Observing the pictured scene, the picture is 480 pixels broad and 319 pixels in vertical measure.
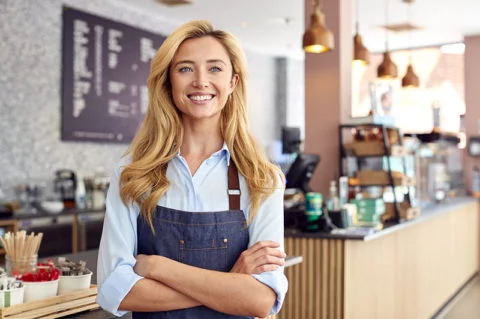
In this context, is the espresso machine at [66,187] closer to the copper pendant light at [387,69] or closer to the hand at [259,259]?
the copper pendant light at [387,69]

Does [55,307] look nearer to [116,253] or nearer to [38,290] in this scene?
[38,290]

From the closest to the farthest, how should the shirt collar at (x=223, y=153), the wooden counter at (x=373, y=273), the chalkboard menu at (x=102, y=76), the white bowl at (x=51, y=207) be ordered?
the shirt collar at (x=223, y=153)
the wooden counter at (x=373, y=273)
the white bowl at (x=51, y=207)
the chalkboard menu at (x=102, y=76)

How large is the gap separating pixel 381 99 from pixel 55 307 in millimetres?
3682

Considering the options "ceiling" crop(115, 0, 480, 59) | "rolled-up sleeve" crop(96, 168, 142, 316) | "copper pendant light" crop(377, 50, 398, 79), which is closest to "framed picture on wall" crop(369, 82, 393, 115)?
"copper pendant light" crop(377, 50, 398, 79)

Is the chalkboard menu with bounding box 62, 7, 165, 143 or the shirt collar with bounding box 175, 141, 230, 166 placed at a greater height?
the chalkboard menu with bounding box 62, 7, 165, 143

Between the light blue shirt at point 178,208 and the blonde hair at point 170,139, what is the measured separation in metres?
0.02

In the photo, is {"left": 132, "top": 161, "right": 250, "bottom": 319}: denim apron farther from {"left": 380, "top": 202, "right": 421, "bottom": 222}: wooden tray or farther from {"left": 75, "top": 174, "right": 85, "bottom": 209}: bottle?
{"left": 75, "top": 174, "right": 85, "bottom": 209}: bottle

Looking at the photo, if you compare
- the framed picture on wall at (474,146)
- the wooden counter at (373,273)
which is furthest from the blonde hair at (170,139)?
the framed picture on wall at (474,146)

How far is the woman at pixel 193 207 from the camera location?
1499 mm

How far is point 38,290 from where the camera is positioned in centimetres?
197

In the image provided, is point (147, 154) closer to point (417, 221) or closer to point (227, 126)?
point (227, 126)

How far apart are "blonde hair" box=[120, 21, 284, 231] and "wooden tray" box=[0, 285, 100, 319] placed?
598 millimetres

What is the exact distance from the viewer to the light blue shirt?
4.92 ft

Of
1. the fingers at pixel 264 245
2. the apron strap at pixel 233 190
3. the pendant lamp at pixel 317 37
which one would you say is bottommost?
the fingers at pixel 264 245
